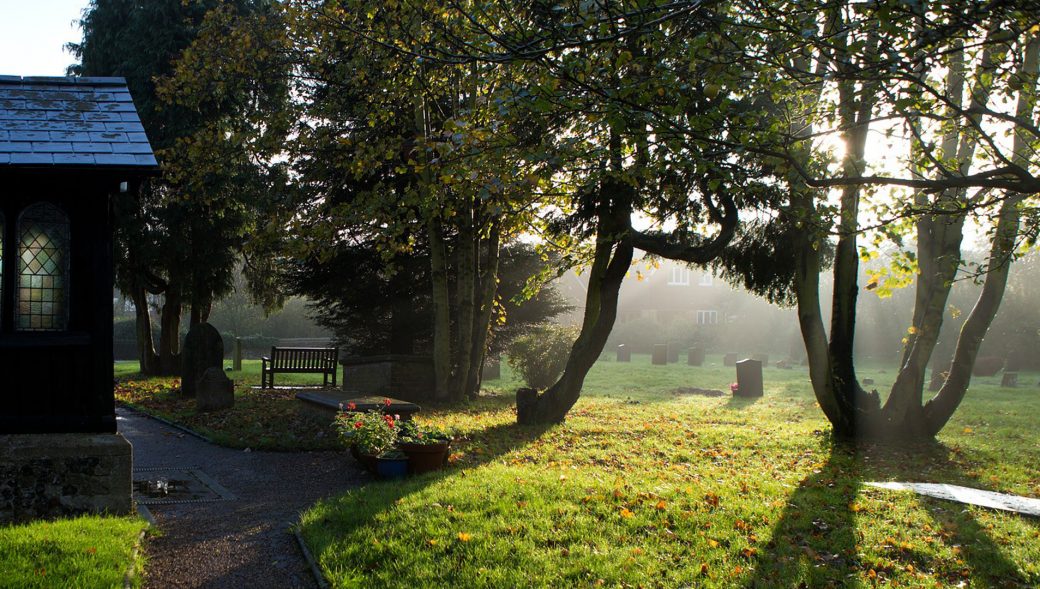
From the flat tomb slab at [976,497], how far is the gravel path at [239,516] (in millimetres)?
6129

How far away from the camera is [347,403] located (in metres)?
11.7

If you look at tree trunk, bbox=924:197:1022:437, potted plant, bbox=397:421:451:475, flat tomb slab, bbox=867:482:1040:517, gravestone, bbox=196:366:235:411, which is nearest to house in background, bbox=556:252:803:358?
tree trunk, bbox=924:197:1022:437

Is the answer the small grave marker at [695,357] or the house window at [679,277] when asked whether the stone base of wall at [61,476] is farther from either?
the house window at [679,277]

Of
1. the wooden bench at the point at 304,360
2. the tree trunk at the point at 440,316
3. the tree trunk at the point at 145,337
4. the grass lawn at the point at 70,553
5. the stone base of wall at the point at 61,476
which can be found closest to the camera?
the grass lawn at the point at 70,553

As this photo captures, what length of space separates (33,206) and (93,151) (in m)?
0.76

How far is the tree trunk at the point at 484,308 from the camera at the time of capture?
18203mm

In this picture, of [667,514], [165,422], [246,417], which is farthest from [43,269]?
[165,422]

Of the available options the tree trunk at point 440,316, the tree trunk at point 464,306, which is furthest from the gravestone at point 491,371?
the tree trunk at point 440,316

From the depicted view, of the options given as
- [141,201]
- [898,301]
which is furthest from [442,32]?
[898,301]

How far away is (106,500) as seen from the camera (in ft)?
24.4

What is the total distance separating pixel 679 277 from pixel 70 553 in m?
68.0

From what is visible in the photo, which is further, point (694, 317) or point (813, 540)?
point (694, 317)

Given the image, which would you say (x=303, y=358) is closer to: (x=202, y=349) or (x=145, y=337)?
(x=202, y=349)

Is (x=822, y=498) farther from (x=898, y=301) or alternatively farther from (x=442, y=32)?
(x=898, y=301)
